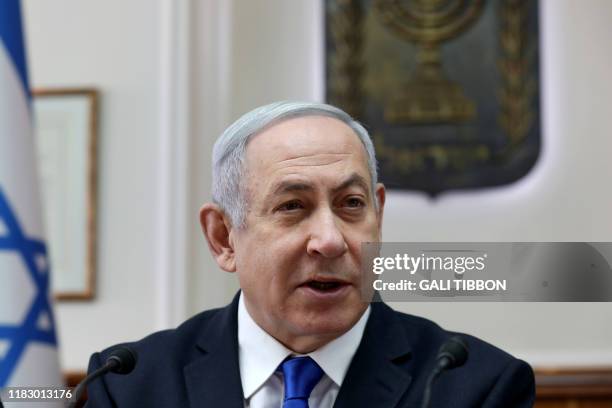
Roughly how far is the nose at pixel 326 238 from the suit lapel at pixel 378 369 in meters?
0.32

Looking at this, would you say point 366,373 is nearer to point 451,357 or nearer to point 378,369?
point 378,369

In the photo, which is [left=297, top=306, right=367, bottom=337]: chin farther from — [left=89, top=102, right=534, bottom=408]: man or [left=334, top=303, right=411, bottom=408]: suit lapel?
[left=334, top=303, right=411, bottom=408]: suit lapel

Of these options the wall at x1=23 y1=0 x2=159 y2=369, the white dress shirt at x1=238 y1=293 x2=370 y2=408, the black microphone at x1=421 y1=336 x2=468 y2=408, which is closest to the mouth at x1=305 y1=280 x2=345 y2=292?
the white dress shirt at x1=238 y1=293 x2=370 y2=408

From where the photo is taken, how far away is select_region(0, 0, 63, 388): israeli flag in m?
3.11

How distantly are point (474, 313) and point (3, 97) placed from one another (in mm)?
2873

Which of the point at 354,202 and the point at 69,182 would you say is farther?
the point at 69,182

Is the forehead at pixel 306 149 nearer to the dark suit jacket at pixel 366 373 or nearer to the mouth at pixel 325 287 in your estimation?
the mouth at pixel 325 287

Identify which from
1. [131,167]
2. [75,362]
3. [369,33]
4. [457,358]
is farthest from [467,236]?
[457,358]

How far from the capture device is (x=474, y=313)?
5.33m

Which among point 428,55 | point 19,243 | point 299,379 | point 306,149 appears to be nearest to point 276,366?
point 299,379

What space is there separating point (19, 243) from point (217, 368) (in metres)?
0.93

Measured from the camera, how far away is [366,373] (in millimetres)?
2555

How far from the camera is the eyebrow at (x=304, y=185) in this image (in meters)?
2.52

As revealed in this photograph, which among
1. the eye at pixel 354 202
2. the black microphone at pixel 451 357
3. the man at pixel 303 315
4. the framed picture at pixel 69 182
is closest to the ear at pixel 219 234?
the man at pixel 303 315
